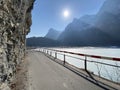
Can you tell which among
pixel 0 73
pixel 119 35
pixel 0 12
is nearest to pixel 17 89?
pixel 0 73

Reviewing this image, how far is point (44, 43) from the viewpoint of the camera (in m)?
200

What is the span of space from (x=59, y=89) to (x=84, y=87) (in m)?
1.13

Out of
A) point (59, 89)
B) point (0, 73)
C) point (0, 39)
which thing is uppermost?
point (0, 39)

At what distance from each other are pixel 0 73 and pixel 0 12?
1.87m

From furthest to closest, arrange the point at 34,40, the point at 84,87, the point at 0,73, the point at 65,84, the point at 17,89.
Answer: the point at 34,40, the point at 65,84, the point at 84,87, the point at 17,89, the point at 0,73

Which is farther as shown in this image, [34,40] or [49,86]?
[34,40]

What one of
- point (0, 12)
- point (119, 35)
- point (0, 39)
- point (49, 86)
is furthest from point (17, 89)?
point (119, 35)

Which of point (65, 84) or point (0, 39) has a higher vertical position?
point (0, 39)

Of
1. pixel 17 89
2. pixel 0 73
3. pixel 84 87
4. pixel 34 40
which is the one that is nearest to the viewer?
pixel 0 73

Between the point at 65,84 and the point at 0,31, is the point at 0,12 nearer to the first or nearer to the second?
the point at 0,31

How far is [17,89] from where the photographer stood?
23.2 ft

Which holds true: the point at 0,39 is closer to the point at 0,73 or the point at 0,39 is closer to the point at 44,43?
the point at 0,73

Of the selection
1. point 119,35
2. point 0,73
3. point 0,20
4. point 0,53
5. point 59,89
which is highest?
point 119,35

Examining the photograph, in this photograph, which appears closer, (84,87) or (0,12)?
(0,12)
